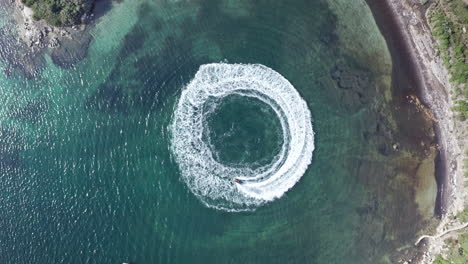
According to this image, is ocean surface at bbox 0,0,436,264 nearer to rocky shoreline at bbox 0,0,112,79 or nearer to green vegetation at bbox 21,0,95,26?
rocky shoreline at bbox 0,0,112,79

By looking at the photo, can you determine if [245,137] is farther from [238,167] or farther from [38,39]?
[38,39]

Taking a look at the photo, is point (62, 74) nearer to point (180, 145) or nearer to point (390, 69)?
point (180, 145)

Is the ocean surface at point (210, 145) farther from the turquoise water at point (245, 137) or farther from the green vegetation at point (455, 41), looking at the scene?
the green vegetation at point (455, 41)

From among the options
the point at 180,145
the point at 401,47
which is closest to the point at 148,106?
the point at 180,145

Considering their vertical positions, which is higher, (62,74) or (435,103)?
(62,74)

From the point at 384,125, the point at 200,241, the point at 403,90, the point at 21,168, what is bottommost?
the point at 200,241

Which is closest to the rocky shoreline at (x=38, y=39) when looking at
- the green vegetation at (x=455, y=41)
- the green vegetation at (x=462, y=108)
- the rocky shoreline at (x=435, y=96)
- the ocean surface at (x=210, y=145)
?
the ocean surface at (x=210, y=145)

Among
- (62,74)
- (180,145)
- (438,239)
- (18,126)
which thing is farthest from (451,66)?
(18,126)
